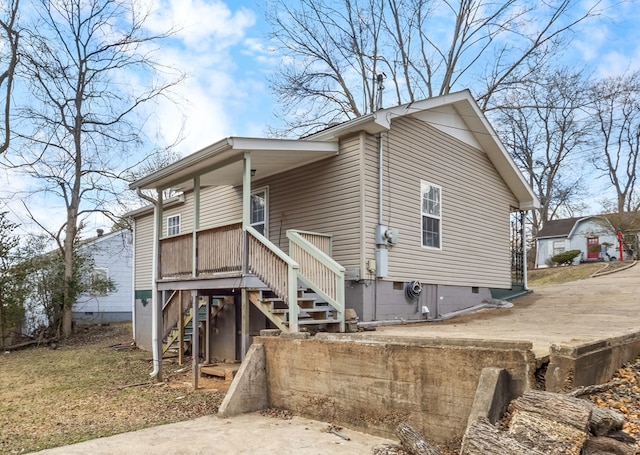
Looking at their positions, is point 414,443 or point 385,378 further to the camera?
point 385,378

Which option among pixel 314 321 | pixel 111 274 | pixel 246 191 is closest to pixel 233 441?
pixel 314 321

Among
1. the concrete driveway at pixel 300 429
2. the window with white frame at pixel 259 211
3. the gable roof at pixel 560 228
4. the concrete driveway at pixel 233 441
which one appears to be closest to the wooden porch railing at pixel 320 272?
the concrete driveway at pixel 300 429

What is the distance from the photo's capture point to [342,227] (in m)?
9.49

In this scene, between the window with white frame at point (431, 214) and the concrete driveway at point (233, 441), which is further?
the window with white frame at point (431, 214)

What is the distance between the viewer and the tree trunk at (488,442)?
3.74 m

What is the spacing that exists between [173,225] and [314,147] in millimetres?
7846

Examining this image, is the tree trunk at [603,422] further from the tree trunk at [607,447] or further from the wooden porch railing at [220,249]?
the wooden porch railing at [220,249]

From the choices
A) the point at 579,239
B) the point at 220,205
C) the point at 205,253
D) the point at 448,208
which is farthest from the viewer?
the point at 579,239

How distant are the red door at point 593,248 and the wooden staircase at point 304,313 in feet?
91.3

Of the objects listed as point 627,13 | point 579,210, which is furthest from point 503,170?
point 579,210

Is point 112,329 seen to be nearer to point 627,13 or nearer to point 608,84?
point 627,13

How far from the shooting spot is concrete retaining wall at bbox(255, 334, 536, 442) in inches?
199

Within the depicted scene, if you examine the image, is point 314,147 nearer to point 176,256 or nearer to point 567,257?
point 176,256

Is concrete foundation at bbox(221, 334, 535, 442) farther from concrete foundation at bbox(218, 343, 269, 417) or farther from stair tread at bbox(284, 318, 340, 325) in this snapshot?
stair tread at bbox(284, 318, 340, 325)
